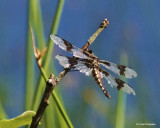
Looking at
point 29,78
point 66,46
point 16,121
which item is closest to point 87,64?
point 66,46

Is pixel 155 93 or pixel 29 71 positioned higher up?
pixel 29 71

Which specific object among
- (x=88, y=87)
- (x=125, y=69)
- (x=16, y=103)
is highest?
(x=125, y=69)

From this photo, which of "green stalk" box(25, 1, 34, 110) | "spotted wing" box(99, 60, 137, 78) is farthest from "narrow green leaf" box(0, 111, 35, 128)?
"green stalk" box(25, 1, 34, 110)

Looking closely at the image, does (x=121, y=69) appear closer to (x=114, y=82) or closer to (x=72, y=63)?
(x=114, y=82)

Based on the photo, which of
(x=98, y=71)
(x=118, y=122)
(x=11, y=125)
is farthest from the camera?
(x=118, y=122)

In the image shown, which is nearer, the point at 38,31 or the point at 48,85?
the point at 48,85

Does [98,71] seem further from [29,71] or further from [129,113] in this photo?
[129,113]

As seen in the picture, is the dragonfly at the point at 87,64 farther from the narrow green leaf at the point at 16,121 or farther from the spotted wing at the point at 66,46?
the narrow green leaf at the point at 16,121

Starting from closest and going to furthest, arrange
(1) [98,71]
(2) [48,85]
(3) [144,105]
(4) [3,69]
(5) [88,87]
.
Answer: (2) [48,85] → (1) [98,71] → (3) [144,105] → (4) [3,69] → (5) [88,87]

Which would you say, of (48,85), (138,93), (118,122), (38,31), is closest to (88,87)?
(138,93)

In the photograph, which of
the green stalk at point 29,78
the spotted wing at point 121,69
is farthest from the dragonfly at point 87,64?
the green stalk at point 29,78

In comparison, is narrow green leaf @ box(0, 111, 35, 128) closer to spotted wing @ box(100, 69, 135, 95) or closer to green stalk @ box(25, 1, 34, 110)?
spotted wing @ box(100, 69, 135, 95)
